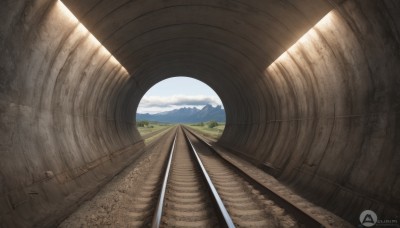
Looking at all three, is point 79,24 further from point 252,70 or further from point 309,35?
point 252,70

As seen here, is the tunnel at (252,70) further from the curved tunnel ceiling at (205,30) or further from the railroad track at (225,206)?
the railroad track at (225,206)

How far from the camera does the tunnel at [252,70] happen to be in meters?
5.40

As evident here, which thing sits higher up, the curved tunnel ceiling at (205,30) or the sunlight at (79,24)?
the curved tunnel ceiling at (205,30)

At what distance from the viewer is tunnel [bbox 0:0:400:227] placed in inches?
213

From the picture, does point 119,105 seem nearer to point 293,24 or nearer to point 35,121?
point 35,121

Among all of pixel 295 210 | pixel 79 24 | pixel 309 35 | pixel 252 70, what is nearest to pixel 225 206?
pixel 295 210

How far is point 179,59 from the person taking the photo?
58.1 feet

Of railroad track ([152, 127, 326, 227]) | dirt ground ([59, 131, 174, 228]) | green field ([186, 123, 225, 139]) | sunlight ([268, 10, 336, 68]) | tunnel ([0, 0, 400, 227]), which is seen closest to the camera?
tunnel ([0, 0, 400, 227])

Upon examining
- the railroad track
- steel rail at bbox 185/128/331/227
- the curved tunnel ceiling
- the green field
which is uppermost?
the curved tunnel ceiling

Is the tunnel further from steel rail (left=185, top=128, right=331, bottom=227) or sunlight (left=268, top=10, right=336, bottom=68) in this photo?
steel rail (left=185, top=128, right=331, bottom=227)

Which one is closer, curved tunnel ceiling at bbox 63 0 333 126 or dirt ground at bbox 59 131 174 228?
dirt ground at bbox 59 131 174 228

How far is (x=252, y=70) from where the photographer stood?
13461 millimetres

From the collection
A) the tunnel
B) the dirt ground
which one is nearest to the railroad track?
the dirt ground

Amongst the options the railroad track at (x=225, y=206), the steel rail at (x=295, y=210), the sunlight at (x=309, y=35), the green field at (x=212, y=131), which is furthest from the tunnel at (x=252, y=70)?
the green field at (x=212, y=131)
